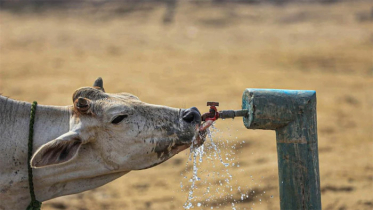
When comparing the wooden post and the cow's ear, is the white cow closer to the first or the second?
the cow's ear

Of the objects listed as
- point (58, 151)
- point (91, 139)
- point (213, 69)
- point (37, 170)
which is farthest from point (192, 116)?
point (213, 69)

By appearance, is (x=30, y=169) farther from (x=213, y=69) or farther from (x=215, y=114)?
(x=213, y=69)

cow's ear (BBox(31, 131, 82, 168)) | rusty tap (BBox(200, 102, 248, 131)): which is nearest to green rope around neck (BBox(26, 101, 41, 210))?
cow's ear (BBox(31, 131, 82, 168))

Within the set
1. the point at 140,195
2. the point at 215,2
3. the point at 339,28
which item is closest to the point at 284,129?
the point at 140,195

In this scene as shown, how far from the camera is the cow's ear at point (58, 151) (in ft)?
11.5

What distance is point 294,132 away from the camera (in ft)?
11.0

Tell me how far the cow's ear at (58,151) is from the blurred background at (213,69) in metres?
3.81

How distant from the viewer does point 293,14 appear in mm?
22891

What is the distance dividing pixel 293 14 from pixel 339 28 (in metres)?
2.26

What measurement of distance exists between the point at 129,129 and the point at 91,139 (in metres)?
0.25

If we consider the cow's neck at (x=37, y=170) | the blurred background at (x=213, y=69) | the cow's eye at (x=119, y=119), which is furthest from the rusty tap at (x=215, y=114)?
the blurred background at (x=213, y=69)

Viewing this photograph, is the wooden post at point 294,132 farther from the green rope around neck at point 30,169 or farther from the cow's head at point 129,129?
the green rope around neck at point 30,169

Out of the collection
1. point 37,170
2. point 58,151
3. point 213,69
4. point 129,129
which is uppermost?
point 213,69

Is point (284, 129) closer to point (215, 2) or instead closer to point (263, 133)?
point (263, 133)
